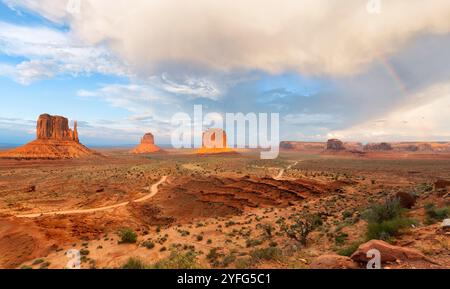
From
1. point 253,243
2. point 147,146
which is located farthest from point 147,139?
point 253,243

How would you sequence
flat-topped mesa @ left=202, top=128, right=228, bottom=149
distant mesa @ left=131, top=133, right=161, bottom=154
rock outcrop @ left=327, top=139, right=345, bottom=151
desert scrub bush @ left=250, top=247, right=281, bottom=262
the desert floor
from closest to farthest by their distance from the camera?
1. desert scrub bush @ left=250, top=247, right=281, bottom=262
2. the desert floor
3. rock outcrop @ left=327, top=139, right=345, bottom=151
4. flat-topped mesa @ left=202, top=128, right=228, bottom=149
5. distant mesa @ left=131, top=133, right=161, bottom=154

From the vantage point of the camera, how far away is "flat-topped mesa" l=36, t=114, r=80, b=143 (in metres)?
94.9

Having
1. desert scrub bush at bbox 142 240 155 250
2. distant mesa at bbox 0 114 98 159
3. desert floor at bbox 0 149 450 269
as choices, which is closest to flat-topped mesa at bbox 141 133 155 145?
distant mesa at bbox 0 114 98 159

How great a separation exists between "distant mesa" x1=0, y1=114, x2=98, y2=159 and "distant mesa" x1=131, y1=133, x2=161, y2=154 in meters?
69.5

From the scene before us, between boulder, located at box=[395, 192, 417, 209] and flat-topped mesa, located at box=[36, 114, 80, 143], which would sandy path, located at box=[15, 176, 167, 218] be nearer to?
boulder, located at box=[395, 192, 417, 209]

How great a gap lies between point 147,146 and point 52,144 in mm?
89943

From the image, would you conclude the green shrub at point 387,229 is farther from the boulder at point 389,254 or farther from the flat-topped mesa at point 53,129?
the flat-topped mesa at point 53,129

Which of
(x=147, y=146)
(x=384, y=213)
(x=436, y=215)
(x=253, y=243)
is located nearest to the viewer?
(x=436, y=215)

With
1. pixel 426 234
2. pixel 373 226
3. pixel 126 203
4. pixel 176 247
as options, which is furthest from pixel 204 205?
pixel 426 234

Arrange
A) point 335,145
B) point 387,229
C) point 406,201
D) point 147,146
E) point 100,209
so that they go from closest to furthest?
1. point 387,229
2. point 406,201
3. point 100,209
4. point 335,145
5. point 147,146

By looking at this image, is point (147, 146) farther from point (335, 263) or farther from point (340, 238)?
point (335, 263)

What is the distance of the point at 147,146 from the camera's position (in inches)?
7116

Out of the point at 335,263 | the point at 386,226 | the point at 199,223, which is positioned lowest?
the point at 199,223

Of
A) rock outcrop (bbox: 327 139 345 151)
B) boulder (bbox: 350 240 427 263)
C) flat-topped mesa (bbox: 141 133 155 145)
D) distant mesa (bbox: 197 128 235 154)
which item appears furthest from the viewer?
flat-topped mesa (bbox: 141 133 155 145)
